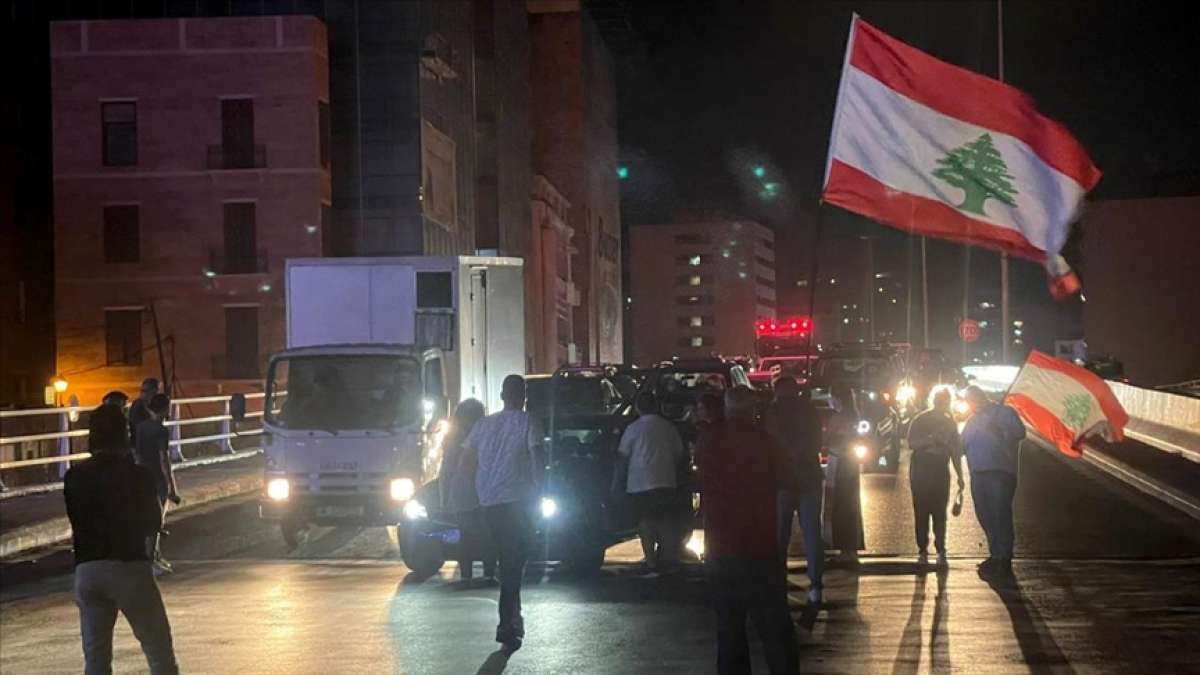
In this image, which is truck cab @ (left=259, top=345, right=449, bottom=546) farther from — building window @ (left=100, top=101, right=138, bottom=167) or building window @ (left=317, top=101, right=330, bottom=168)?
building window @ (left=100, top=101, right=138, bottom=167)

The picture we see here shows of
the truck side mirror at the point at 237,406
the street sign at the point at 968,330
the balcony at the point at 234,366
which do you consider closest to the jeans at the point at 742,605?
the truck side mirror at the point at 237,406

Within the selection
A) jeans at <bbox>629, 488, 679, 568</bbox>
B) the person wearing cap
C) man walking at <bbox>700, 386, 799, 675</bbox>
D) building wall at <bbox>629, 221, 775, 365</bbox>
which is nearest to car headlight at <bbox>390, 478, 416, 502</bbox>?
the person wearing cap

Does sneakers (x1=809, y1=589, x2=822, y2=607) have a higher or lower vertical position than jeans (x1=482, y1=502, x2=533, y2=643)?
lower

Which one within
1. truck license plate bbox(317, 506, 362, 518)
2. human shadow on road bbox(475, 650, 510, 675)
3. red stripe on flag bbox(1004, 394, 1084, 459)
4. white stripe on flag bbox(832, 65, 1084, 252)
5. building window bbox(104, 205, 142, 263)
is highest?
building window bbox(104, 205, 142, 263)

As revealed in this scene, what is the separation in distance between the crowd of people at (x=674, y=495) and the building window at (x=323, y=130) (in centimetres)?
3891

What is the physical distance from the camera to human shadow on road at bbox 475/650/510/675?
1028 cm

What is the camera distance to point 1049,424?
13508mm

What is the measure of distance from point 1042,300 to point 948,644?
104101 millimetres

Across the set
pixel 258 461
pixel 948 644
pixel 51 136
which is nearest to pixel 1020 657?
pixel 948 644

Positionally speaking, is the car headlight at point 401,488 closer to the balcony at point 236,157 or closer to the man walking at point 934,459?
the man walking at point 934,459

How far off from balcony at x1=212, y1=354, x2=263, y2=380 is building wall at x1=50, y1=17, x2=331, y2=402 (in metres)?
0.08

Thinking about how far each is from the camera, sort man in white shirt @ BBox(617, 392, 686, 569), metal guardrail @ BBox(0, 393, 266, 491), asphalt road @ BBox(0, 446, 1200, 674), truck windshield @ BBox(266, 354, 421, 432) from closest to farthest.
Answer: asphalt road @ BBox(0, 446, 1200, 674) → man in white shirt @ BBox(617, 392, 686, 569) → truck windshield @ BBox(266, 354, 421, 432) → metal guardrail @ BBox(0, 393, 266, 491)

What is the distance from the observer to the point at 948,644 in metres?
11.1

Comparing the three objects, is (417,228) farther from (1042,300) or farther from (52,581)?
(1042,300)
